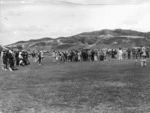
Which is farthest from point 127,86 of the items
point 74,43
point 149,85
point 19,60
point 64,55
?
point 74,43

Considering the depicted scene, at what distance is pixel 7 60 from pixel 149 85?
1720cm

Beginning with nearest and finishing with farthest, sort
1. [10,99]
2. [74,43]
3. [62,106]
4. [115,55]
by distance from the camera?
[62,106] < [10,99] < [115,55] < [74,43]

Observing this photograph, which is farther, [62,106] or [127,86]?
[127,86]

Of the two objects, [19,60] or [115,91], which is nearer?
[115,91]

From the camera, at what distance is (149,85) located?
14148 mm

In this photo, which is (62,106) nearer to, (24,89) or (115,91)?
(115,91)

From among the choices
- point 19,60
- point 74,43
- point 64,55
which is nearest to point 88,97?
point 19,60

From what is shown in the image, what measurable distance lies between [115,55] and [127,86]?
3903cm

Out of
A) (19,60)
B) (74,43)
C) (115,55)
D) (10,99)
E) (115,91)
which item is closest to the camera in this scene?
(10,99)

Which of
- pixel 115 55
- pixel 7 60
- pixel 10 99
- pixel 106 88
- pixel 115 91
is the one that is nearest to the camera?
pixel 10 99

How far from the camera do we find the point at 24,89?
13.7m

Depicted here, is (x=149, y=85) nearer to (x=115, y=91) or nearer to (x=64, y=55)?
(x=115, y=91)

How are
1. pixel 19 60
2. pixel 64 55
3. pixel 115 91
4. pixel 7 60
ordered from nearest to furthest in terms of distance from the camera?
pixel 115 91
pixel 7 60
pixel 19 60
pixel 64 55

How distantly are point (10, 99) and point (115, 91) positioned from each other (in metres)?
4.31
